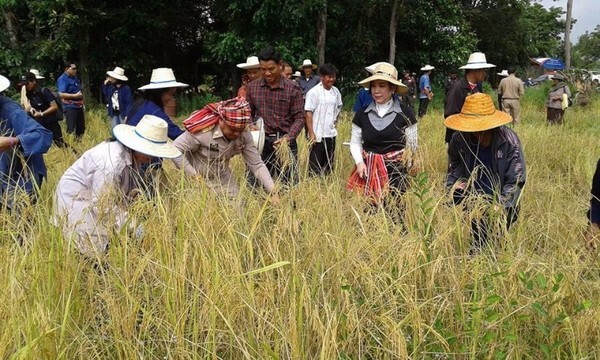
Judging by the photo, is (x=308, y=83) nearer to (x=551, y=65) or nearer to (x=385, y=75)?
(x=385, y=75)

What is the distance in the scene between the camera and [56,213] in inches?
80.7

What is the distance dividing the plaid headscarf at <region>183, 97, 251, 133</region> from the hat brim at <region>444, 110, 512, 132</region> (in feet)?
3.40

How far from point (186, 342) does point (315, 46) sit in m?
13.9

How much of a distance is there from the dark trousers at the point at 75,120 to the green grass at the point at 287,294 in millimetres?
5686

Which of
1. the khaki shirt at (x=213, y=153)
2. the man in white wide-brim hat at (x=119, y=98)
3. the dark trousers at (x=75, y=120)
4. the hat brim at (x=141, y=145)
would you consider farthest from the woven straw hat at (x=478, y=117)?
the dark trousers at (x=75, y=120)

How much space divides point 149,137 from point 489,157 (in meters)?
1.64

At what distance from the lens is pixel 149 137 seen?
2.39 m

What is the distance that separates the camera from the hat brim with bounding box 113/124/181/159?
229 centimetres

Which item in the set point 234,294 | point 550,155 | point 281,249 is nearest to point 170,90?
Answer: point 281,249

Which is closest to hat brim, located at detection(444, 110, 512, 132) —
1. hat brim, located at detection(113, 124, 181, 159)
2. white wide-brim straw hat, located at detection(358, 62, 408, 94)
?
white wide-brim straw hat, located at detection(358, 62, 408, 94)

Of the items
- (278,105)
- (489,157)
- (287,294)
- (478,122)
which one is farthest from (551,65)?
(287,294)

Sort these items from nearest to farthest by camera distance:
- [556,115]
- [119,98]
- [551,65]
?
1. [119,98]
2. [556,115]
3. [551,65]

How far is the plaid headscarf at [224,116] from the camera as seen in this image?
2.77m

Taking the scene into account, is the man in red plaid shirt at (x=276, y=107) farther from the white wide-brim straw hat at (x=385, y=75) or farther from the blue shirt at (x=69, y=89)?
the blue shirt at (x=69, y=89)
